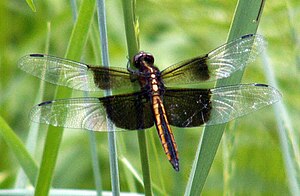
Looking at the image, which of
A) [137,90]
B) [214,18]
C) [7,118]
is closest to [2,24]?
[7,118]

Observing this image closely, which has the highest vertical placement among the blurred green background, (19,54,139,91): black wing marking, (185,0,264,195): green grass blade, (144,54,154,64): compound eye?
the blurred green background

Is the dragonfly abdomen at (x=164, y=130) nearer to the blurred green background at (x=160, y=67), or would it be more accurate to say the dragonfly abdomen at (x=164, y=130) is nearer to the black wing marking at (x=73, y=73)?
the black wing marking at (x=73, y=73)

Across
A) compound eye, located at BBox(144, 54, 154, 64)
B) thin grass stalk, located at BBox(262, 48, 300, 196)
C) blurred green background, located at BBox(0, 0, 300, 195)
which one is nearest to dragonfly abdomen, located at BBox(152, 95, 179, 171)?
compound eye, located at BBox(144, 54, 154, 64)

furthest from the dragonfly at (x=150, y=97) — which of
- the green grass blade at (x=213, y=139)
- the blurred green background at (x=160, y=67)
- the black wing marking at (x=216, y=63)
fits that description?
the blurred green background at (x=160, y=67)

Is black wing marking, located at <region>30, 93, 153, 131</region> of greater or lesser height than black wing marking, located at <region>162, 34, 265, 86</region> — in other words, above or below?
below

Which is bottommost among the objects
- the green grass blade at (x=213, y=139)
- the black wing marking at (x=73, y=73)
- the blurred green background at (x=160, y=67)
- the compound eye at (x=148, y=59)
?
the green grass blade at (x=213, y=139)

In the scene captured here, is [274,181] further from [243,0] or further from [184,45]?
[243,0]

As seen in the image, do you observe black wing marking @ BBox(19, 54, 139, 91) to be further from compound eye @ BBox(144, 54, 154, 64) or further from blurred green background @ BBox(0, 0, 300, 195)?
blurred green background @ BBox(0, 0, 300, 195)
